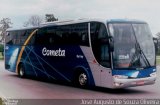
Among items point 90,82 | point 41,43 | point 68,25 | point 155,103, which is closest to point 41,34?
point 41,43

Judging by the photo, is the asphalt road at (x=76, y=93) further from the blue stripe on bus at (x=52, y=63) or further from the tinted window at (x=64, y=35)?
the tinted window at (x=64, y=35)

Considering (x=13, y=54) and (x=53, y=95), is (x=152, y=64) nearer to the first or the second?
(x=53, y=95)

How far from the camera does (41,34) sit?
843 inches

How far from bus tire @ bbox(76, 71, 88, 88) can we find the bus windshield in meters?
2.25

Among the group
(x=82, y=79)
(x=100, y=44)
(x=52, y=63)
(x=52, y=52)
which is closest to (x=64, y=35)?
(x=52, y=52)

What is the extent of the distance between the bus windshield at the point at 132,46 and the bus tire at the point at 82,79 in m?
2.25

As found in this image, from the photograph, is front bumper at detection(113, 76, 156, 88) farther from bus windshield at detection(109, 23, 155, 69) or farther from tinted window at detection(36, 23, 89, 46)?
tinted window at detection(36, 23, 89, 46)

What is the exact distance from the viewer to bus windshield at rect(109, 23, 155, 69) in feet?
50.7

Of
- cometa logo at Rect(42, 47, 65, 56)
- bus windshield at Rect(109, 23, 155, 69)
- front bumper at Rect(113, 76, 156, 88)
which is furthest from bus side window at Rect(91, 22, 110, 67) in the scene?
cometa logo at Rect(42, 47, 65, 56)

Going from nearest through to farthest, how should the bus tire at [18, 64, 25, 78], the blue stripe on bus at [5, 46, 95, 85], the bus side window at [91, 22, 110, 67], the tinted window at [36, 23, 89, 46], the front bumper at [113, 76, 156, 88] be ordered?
the front bumper at [113, 76, 156, 88], the bus side window at [91, 22, 110, 67], the tinted window at [36, 23, 89, 46], the blue stripe on bus at [5, 46, 95, 85], the bus tire at [18, 64, 25, 78]

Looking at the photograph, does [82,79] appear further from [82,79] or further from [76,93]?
[76,93]

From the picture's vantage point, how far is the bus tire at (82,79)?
1721 centimetres

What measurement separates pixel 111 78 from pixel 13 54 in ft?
35.3

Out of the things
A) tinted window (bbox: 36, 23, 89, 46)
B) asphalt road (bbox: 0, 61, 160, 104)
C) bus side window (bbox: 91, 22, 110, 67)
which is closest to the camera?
asphalt road (bbox: 0, 61, 160, 104)
